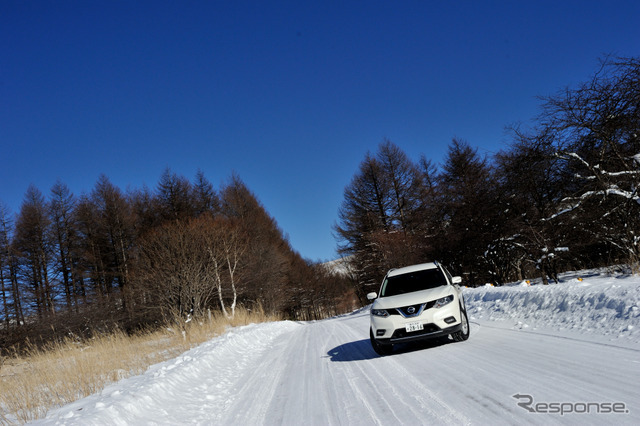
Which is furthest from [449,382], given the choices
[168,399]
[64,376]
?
[64,376]

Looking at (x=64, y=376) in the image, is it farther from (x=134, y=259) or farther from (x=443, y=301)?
(x=134, y=259)

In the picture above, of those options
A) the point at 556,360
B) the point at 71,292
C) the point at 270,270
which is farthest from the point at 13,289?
the point at 556,360

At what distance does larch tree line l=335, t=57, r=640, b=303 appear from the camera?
1322 centimetres

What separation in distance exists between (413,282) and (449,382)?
11.6 ft

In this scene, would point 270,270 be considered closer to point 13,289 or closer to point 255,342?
point 13,289

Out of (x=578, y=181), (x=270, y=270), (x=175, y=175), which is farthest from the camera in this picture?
(x=175, y=175)

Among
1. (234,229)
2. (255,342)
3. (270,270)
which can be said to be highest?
(234,229)

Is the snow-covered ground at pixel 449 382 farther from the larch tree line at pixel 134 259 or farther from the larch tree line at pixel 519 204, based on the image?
the larch tree line at pixel 134 259

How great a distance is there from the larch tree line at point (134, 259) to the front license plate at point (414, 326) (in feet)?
49.7

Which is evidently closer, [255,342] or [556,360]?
[556,360]

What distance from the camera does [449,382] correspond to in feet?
16.3

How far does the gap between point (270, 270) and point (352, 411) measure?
3472 cm

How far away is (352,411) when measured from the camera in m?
4.52

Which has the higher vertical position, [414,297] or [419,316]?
[414,297]
